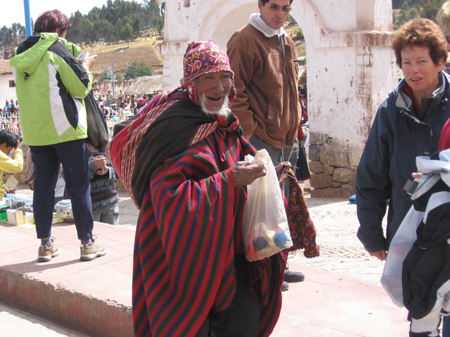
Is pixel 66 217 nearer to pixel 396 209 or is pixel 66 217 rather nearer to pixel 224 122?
pixel 224 122

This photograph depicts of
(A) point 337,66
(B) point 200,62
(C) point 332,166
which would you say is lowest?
(C) point 332,166

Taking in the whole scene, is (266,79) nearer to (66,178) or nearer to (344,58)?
(66,178)

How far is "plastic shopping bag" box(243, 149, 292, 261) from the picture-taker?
2.26 meters

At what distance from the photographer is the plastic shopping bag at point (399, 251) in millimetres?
2129

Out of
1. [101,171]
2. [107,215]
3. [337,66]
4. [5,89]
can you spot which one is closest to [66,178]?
[101,171]

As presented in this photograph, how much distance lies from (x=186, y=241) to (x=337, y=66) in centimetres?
688

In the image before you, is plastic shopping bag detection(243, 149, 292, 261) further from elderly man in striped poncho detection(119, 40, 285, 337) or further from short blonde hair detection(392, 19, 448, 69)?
short blonde hair detection(392, 19, 448, 69)

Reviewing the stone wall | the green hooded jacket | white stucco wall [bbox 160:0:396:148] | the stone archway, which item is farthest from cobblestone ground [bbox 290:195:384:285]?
the green hooded jacket

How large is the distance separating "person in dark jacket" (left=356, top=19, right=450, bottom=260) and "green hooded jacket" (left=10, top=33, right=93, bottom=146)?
224cm

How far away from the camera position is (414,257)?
204cm

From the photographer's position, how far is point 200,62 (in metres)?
2.32

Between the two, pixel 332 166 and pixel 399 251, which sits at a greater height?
pixel 399 251

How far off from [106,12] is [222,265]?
15461cm

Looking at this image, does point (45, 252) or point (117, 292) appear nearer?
point (117, 292)
